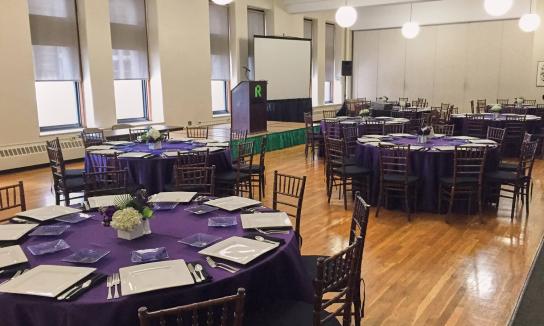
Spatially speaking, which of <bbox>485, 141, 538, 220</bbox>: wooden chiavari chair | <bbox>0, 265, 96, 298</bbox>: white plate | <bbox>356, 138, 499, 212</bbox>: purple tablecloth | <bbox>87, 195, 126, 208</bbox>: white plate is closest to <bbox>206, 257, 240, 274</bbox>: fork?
<bbox>0, 265, 96, 298</bbox>: white plate

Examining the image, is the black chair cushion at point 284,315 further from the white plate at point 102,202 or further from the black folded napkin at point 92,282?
the white plate at point 102,202

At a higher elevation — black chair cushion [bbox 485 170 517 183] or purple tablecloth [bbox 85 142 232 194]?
purple tablecloth [bbox 85 142 232 194]

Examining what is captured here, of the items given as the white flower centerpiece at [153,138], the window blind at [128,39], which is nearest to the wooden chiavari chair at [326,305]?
the white flower centerpiece at [153,138]

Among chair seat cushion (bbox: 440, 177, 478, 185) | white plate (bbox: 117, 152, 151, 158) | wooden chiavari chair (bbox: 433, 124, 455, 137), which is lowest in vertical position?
chair seat cushion (bbox: 440, 177, 478, 185)

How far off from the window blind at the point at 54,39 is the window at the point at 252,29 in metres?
4.69

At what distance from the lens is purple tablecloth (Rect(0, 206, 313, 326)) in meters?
1.85

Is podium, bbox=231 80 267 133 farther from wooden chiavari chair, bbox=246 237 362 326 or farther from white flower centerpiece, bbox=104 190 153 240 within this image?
wooden chiavari chair, bbox=246 237 362 326

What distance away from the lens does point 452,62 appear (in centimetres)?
1420

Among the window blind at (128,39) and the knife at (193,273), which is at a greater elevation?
the window blind at (128,39)

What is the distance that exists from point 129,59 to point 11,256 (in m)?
8.27

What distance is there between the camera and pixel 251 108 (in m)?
9.34

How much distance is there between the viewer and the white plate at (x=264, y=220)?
2672 millimetres

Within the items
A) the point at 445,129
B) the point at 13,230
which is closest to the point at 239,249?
the point at 13,230

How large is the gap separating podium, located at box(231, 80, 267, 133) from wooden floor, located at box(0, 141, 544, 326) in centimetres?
332
